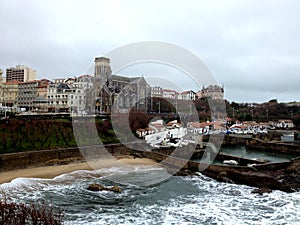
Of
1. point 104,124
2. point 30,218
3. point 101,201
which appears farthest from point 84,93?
point 30,218

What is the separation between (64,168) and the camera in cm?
1695

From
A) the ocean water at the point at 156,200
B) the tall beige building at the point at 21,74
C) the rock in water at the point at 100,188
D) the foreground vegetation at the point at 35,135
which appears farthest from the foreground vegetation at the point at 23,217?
the tall beige building at the point at 21,74

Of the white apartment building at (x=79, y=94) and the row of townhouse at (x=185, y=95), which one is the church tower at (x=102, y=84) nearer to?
the white apartment building at (x=79, y=94)

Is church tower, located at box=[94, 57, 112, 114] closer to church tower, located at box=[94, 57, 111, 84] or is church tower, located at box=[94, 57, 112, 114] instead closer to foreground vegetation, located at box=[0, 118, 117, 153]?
church tower, located at box=[94, 57, 111, 84]

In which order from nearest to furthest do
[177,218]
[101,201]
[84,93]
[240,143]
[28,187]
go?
[177,218], [101,201], [28,187], [240,143], [84,93]

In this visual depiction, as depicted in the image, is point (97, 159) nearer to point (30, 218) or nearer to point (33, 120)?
point (33, 120)

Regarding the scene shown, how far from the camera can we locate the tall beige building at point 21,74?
276 ft

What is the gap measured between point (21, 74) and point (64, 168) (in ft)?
259

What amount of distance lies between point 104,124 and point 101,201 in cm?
1626

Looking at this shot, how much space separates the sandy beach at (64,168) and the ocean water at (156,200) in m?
0.88

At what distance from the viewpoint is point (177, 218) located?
9.50 m

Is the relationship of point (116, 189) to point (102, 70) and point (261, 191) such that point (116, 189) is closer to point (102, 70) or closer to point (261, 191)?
point (261, 191)

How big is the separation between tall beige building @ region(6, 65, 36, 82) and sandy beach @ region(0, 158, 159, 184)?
74679 mm

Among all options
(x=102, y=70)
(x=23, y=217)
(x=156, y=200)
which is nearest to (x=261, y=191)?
(x=156, y=200)
